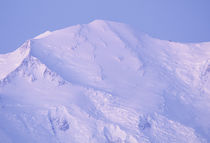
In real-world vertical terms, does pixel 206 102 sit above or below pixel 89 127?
above

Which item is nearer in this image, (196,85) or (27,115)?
(27,115)

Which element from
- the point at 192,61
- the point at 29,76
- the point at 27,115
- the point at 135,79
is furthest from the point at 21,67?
the point at 192,61

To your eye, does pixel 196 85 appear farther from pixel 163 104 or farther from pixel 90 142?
pixel 90 142

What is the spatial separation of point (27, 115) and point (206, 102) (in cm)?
3390

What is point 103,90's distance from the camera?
67.6 m

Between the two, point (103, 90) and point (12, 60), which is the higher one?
point (12, 60)

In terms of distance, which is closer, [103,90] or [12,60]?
[103,90]

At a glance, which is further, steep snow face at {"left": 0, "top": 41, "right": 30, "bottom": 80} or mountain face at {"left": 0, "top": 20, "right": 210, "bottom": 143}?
steep snow face at {"left": 0, "top": 41, "right": 30, "bottom": 80}

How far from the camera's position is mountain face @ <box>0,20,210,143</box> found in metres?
60.0

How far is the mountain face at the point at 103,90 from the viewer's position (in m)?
60.0

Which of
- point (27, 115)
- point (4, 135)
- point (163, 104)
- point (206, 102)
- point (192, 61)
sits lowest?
point (4, 135)

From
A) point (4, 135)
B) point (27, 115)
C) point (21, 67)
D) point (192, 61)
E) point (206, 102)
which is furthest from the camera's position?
point (192, 61)

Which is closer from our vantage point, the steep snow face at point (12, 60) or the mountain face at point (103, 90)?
the mountain face at point (103, 90)

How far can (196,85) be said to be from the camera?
77.1 m
